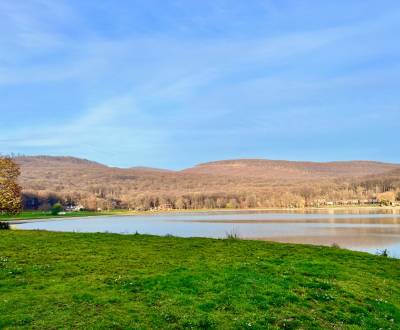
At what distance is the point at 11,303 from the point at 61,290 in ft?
4.71

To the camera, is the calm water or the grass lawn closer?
the grass lawn

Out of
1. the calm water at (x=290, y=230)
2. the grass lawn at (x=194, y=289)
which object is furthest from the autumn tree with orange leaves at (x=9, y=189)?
the grass lawn at (x=194, y=289)

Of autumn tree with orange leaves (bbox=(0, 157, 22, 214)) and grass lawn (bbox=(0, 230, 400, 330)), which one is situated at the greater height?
autumn tree with orange leaves (bbox=(0, 157, 22, 214))

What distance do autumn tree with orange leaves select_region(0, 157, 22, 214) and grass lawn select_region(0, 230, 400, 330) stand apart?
74.3 feet

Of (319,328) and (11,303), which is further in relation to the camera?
(11,303)

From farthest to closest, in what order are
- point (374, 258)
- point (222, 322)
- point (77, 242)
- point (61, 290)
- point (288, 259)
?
point (77, 242)
point (374, 258)
point (288, 259)
point (61, 290)
point (222, 322)

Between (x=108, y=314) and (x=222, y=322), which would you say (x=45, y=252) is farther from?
(x=222, y=322)

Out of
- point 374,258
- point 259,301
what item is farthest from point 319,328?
point 374,258

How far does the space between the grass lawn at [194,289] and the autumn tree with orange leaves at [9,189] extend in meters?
22.7

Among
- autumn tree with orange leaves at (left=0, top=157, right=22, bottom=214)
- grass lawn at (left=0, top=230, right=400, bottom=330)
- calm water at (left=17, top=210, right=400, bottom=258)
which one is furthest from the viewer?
autumn tree with orange leaves at (left=0, top=157, right=22, bottom=214)

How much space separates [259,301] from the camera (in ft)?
38.8

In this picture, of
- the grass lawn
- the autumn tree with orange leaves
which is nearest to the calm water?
the autumn tree with orange leaves

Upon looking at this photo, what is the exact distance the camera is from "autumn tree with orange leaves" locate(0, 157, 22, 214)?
4069cm

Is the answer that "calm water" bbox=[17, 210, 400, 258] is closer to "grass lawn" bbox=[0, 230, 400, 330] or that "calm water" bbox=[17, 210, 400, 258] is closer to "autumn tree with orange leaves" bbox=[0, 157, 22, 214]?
"autumn tree with orange leaves" bbox=[0, 157, 22, 214]
